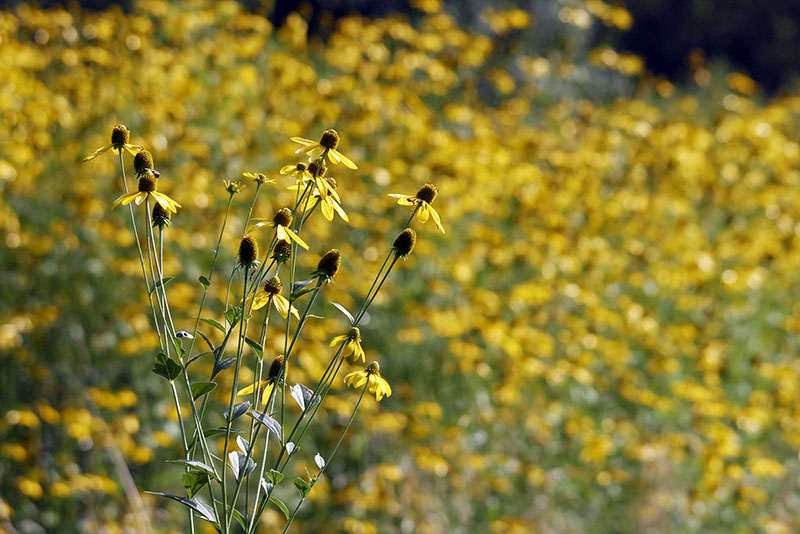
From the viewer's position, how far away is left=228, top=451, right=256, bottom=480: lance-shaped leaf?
55.1 inches

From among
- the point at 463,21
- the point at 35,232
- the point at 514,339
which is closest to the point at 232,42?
the point at 35,232

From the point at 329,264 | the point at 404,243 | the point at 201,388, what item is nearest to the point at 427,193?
the point at 404,243

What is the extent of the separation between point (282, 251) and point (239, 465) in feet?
1.12

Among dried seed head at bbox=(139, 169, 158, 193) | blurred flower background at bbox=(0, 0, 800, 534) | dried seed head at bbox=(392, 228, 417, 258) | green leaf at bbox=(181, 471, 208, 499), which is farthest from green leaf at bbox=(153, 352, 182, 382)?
blurred flower background at bbox=(0, 0, 800, 534)

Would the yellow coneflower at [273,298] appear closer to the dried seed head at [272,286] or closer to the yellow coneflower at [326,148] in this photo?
the dried seed head at [272,286]

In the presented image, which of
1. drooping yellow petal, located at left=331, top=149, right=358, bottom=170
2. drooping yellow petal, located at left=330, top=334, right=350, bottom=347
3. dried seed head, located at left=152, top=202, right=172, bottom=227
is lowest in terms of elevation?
drooping yellow petal, located at left=330, top=334, right=350, bottom=347

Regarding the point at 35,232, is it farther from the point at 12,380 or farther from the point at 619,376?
the point at 619,376

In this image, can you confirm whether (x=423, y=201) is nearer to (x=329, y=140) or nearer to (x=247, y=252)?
(x=329, y=140)

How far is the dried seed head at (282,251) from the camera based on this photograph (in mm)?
1447

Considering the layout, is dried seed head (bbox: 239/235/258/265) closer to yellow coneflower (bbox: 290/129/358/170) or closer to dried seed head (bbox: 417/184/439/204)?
yellow coneflower (bbox: 290/129/358/170)

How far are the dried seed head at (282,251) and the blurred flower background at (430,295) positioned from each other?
58.2 inches

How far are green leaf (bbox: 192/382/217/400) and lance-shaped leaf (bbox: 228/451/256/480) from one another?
12cm

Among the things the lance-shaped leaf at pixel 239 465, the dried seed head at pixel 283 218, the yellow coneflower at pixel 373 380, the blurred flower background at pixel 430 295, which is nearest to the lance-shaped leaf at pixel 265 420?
the lance-shaped leaf at pixel 239 465

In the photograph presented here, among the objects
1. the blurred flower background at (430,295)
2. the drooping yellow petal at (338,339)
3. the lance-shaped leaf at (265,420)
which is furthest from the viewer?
the blurred flower background at (430,295)
